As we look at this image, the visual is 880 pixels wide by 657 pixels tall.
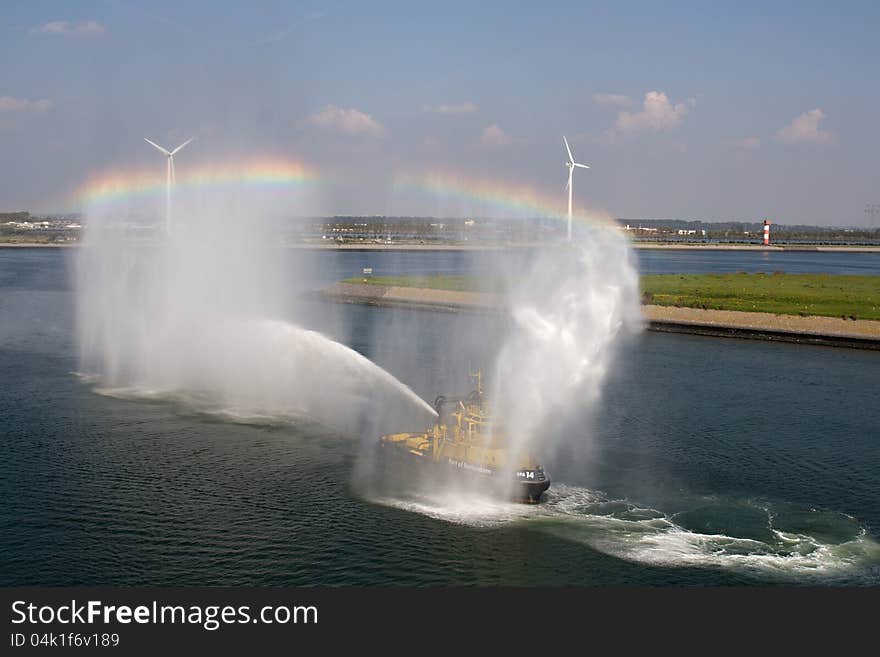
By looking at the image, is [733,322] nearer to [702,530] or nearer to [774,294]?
[774,294]

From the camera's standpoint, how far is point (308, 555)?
2389 cm

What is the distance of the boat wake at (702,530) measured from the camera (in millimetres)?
24031

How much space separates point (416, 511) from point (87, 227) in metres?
46.1

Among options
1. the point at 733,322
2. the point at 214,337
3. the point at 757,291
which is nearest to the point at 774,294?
the point at 757,291

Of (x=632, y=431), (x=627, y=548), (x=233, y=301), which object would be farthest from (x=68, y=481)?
(x=233, y=301)

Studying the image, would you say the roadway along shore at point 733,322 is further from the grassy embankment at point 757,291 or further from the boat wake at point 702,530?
the boat wake at point 702,530

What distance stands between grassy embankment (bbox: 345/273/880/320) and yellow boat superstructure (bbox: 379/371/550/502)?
52244 mm

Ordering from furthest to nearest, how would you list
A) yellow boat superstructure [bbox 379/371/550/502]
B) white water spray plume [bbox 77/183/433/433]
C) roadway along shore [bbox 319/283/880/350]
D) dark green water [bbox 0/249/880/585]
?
roadway along shore [bbox 319/283/880/350] < white water spray plume [bbox 77/183/433/433] < yellow boat superstructure [bbox 379/371/550/502] < dark green water [bbox 0/249/880/585]

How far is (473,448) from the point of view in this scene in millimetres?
29469

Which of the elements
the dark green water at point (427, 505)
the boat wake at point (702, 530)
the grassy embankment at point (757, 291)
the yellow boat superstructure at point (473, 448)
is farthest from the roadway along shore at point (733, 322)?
the yellow boat superstructure at point (473, 448)

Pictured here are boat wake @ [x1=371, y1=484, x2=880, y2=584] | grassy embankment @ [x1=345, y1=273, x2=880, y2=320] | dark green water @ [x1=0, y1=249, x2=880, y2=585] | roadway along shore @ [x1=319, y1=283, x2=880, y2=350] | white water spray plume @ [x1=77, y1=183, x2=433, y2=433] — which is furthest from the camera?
grassy embankment @ [x1=345, y1=273, x2=880, y2=320]

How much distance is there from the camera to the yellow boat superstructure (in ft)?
92.8

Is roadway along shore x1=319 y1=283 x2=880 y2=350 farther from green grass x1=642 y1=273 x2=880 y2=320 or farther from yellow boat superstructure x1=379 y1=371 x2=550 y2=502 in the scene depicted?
yellow boat superstructure x1=379 y1=371 x2=550 y2=502

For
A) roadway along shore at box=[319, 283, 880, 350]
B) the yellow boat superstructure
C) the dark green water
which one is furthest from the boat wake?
roadway along shore at box=[319, 283, 880, 350]
